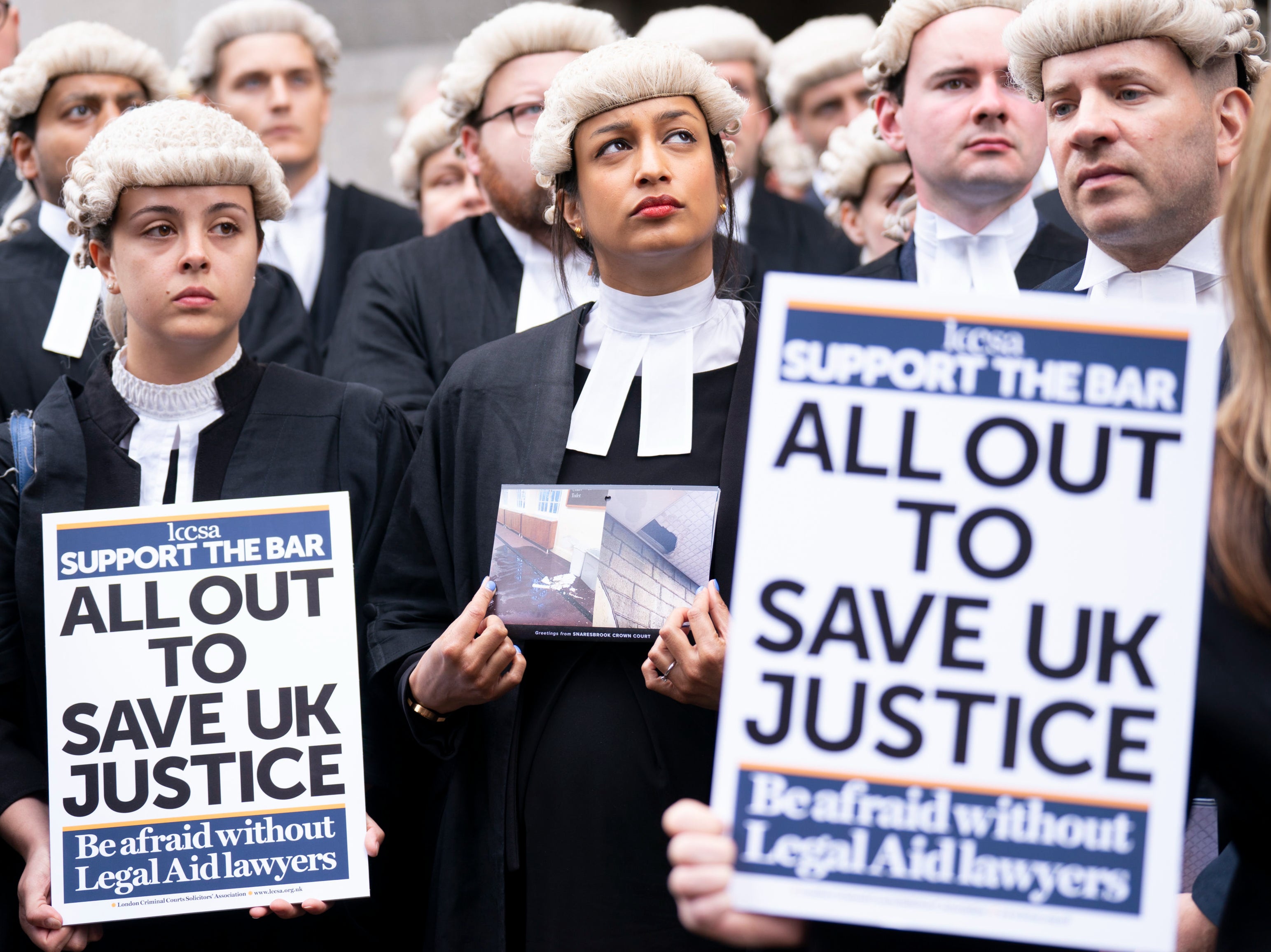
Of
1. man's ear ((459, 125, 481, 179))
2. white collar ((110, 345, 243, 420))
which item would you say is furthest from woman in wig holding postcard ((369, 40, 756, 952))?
man's ear ((459, 125, 481, 179))

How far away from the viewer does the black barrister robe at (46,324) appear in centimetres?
379

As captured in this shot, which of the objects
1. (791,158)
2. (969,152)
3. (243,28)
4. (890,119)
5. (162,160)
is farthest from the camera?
(791,158)

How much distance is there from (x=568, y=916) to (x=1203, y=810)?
1.14 m

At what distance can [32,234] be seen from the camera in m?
4.12

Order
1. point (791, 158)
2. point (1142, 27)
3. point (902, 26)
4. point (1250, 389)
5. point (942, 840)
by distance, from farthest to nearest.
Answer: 1. point (791, 158)
2. point (902, 26)
3. point (1142, 27)
4. point (942, 840)
5. point (1250, 389)

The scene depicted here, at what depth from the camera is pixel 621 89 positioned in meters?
2.92

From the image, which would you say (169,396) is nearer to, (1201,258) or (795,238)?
(1201,258)

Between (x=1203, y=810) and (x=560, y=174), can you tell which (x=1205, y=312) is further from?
(x=560, y=174)

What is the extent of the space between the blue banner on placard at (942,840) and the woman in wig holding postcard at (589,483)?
659mm

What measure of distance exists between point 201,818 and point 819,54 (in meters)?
4.86

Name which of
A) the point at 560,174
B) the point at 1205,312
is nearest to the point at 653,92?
the point at 560,174

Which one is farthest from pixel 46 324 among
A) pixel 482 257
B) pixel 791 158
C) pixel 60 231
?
pixel 791 158

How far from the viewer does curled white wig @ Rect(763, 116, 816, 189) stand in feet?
23.1

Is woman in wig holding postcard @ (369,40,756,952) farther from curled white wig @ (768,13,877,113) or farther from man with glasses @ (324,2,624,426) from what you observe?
curled white wig @ (768,13,877,113)
